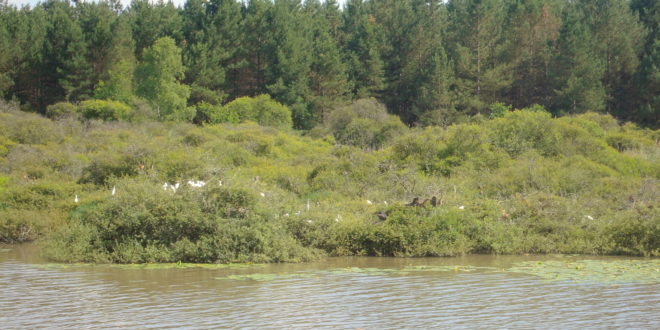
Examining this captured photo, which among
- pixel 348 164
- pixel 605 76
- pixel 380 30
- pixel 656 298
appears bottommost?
pixel 656 298

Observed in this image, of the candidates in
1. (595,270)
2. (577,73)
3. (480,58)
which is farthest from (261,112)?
(595,270)

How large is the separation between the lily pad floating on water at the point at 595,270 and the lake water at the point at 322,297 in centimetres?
15

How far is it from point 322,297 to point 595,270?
5.92m

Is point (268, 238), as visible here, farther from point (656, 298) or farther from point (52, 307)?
point (656, 298)

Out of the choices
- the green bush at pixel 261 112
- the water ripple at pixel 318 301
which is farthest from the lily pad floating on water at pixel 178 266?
the green bush at pixel 261 112

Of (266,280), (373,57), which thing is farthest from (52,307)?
(373,57)

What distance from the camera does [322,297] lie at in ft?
43.8

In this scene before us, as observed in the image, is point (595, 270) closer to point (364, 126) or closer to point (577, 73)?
point (364, 126)

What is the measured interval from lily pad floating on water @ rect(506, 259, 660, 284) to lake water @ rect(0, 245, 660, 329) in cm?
15

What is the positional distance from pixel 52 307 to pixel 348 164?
15.3 meters

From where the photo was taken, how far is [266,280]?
14938 mm

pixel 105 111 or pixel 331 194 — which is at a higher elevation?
pixel 105 111

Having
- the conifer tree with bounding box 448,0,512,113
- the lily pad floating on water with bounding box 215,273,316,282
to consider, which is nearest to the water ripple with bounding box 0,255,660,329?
the lily pad floating on water with bounding box 215,273,316,282

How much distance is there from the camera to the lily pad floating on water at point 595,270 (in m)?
14.6
